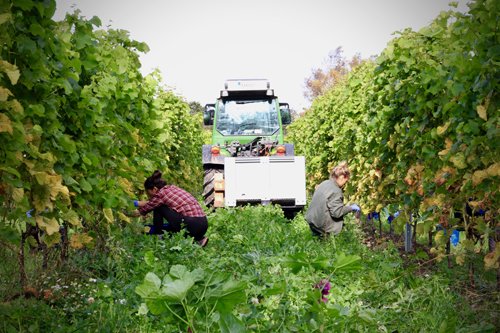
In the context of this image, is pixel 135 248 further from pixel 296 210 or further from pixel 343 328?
pixel 296 210

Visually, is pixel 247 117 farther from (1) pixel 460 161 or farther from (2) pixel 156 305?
(2) pixel 156 305

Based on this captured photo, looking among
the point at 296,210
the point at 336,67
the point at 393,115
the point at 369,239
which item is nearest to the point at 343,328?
the point at 393,115

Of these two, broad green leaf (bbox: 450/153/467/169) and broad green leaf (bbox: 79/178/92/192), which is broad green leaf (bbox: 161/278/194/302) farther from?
broad green leaf (bbox: 79/178/92/192)

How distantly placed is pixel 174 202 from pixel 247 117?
23.5 ft

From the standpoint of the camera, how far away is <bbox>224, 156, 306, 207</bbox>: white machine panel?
484 inches

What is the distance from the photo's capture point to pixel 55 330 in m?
3.93

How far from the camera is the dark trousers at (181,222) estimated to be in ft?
26.6

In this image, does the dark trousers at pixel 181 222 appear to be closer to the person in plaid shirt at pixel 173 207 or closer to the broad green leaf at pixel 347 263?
the person in plaid shirt at pixel 173 207

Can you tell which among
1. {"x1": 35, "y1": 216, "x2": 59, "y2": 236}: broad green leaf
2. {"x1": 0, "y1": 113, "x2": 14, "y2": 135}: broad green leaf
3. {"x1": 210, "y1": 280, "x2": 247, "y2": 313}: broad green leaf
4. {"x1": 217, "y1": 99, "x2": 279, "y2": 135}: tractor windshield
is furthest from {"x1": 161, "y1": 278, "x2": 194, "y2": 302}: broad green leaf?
{"x1": 217, "y1": 99, "x2": 279, "y2": 135}: tractor windshield

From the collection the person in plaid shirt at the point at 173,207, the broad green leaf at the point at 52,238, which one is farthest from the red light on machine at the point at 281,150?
the broad green leaf at the point at 52,238

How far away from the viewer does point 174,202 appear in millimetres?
8125

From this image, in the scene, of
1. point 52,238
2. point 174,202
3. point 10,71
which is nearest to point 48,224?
point 52,238

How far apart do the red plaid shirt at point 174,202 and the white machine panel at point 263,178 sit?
159 inches

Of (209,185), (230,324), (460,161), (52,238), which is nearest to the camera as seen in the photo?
(230,324)
